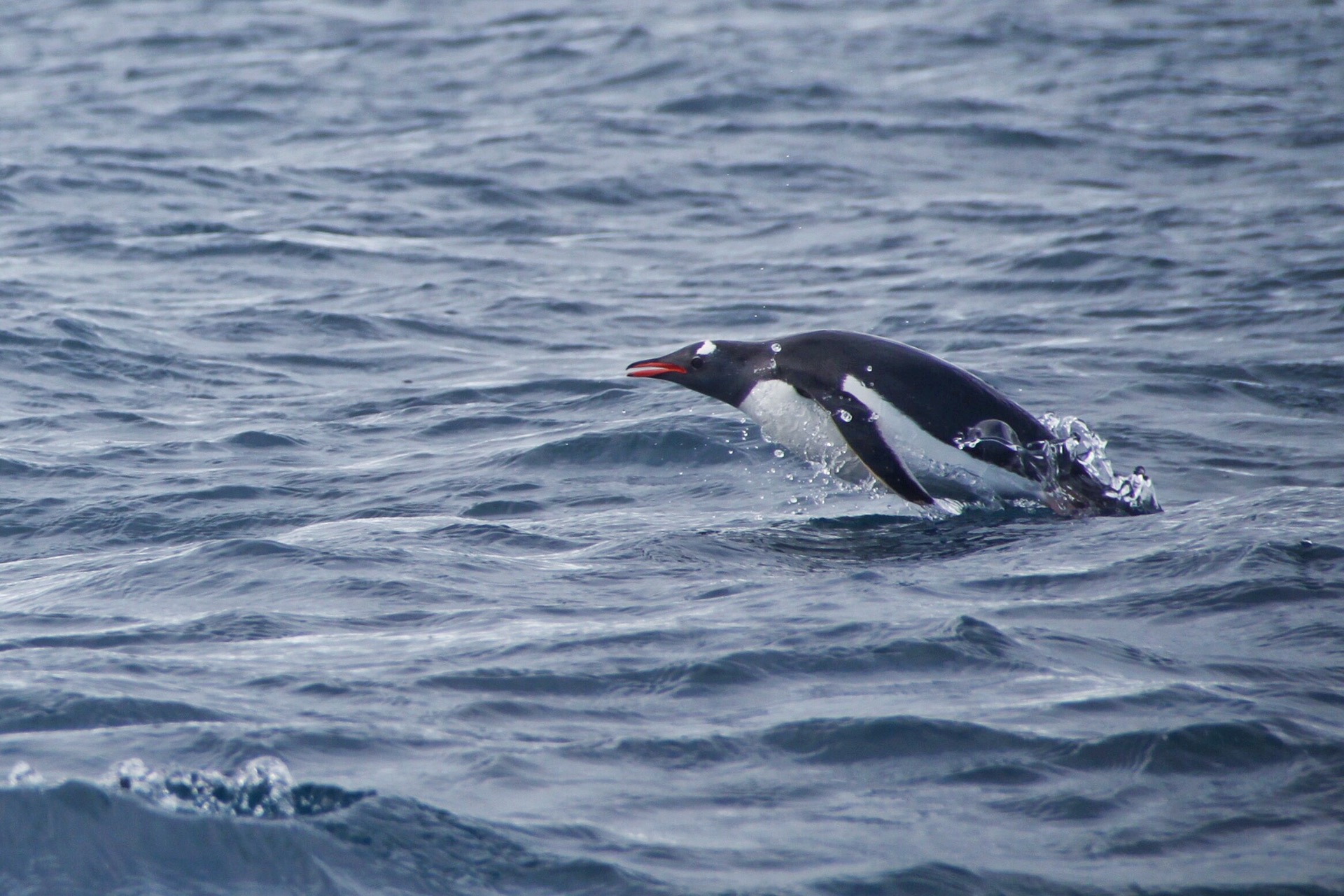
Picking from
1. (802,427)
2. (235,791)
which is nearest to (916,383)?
(802,427)

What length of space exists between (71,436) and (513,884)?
5.63 m

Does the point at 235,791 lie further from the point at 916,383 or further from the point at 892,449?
the point at 916,383

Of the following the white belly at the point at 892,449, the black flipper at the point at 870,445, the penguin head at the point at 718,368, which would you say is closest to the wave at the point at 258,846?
the black flipper at the point at 870,445

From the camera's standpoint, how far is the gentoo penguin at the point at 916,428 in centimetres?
689

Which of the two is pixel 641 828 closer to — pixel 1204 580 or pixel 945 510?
pixel 1204 580

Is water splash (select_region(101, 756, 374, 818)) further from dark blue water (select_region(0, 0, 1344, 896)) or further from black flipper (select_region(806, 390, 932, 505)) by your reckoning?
black flipper (select_region(806, 390, 932, 505))

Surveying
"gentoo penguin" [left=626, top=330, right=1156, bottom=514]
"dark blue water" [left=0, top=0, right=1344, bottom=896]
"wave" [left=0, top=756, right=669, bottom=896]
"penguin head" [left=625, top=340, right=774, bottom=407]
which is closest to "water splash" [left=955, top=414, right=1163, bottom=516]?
"gentoo penguin" [left=626, top=330, right=1156, bottom=514]

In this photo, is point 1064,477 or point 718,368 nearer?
point 1064,477

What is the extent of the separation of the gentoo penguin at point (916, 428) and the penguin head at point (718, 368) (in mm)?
181

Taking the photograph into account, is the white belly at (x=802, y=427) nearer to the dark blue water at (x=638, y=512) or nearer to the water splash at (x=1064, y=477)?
the dark blue water at (x=638, y=512)

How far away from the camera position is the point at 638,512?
281 inches

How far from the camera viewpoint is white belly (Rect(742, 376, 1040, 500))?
6.96 meters

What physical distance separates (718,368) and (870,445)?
106cm

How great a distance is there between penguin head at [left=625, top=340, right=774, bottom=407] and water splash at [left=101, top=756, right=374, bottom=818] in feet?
11.9
